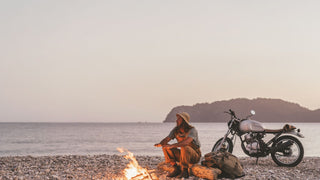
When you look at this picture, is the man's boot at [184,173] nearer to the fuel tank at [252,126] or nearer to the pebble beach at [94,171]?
the pebble beach at [94,171]

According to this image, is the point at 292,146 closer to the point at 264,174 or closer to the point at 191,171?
the point at 264,174

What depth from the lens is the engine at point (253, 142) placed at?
9.07 m

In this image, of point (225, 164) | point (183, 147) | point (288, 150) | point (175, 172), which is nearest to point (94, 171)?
point (175, 172)

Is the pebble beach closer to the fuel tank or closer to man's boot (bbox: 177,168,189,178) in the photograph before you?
man's boot (bbox: 177,168,189,178)

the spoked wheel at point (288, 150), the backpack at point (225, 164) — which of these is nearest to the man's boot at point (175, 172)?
the backpack at point (225, 164)

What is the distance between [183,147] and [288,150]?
3.57 meters

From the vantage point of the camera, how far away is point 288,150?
896 cm

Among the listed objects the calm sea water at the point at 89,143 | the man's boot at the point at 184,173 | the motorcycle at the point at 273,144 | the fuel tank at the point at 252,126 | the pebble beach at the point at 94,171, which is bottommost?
the calm sea water at the point at 89,143

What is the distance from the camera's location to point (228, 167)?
286 inches

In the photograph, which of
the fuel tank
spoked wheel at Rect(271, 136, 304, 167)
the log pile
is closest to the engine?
the fuel tank

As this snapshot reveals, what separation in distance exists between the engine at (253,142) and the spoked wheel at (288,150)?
430 millimetres

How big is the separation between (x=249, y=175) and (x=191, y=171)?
54.4 inches

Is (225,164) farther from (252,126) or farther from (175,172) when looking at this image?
(252,126)

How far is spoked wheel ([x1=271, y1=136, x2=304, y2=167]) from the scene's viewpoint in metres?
8.85
